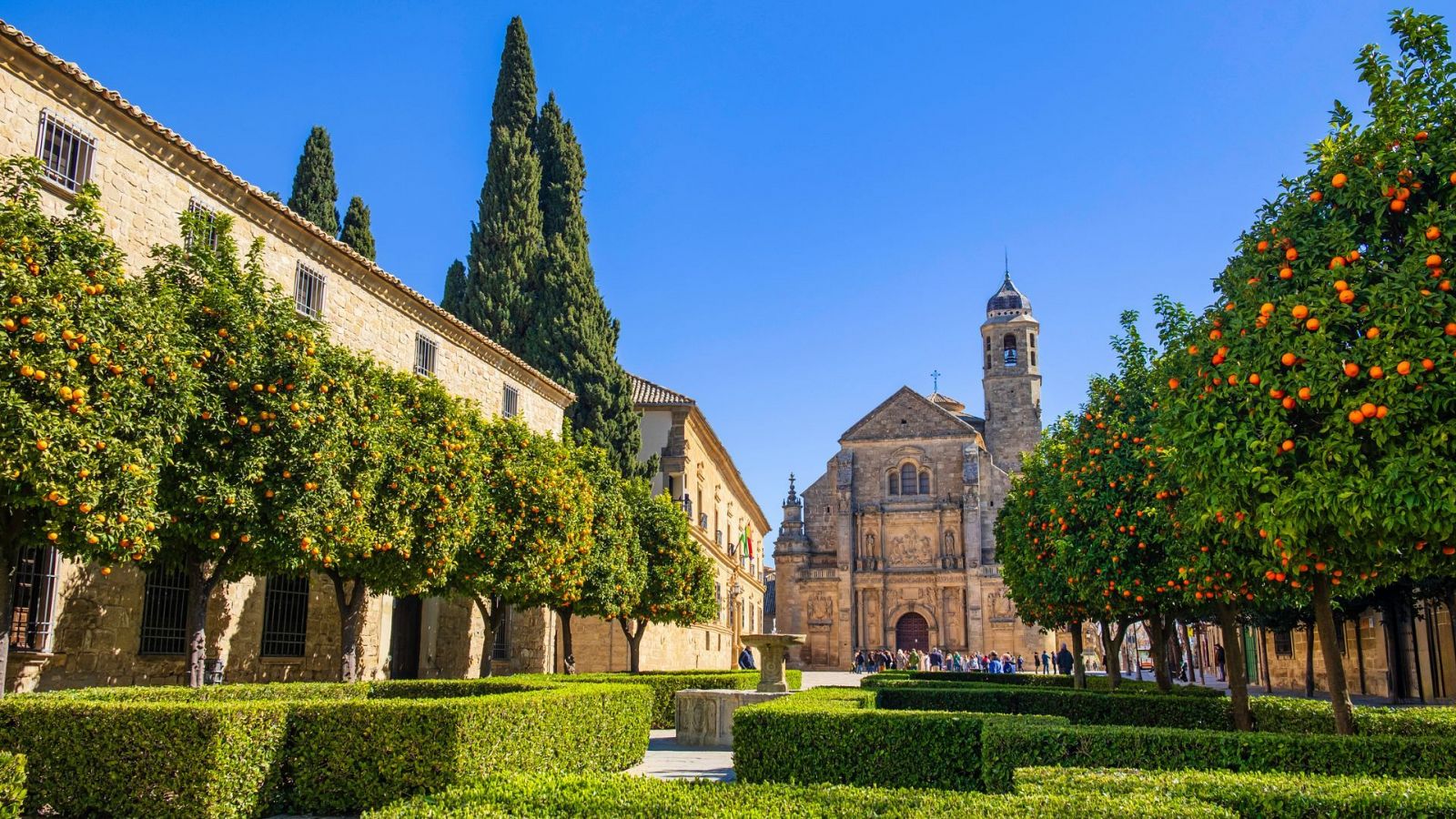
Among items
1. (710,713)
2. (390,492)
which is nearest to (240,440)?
(390,492)

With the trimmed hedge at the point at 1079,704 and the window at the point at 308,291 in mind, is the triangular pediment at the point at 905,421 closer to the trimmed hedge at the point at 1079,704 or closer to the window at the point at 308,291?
the trimmed hedge at the point at 1079,704

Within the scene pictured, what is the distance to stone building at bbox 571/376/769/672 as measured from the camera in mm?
31750

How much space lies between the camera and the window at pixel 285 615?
57.0 ft

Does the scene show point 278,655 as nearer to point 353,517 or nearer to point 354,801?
point 353,517

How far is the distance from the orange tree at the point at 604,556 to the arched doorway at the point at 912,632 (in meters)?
33.5

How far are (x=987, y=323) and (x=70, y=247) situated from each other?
2237 inches

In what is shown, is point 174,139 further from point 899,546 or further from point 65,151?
point 899,546

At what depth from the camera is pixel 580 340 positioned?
3145 centimetres

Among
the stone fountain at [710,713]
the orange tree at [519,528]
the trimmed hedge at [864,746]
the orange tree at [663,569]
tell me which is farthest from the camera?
the orange tree at [663,569]

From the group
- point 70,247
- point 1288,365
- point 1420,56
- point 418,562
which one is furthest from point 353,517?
point 1420,56

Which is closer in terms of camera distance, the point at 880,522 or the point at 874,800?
the point at 874,800

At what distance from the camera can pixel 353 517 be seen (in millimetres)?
13531

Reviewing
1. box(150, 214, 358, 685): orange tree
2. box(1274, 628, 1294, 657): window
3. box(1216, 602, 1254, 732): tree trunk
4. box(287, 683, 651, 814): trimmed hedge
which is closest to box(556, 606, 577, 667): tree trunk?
box(150, 214, 358, 685): orange tree

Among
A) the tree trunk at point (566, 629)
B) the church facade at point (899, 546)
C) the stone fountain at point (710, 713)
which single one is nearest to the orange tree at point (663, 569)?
the tree trunk at point (566, 629)
